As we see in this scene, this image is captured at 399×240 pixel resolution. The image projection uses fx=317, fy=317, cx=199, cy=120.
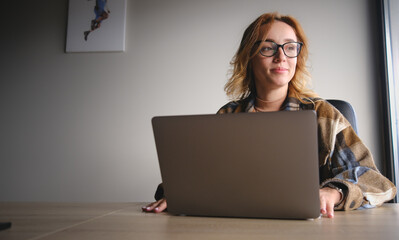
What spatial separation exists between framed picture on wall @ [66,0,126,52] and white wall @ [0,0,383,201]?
6 centimetres

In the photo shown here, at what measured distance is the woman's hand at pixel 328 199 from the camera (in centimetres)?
65

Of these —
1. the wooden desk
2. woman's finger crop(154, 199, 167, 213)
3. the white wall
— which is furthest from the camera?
the white wall

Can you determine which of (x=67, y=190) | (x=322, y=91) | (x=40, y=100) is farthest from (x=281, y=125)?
(x=40, y=100)

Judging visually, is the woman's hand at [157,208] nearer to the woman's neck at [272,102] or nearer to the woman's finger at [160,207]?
the woman's finger at [160,207]

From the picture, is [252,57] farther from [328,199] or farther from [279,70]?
[328,199]

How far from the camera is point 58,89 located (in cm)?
243

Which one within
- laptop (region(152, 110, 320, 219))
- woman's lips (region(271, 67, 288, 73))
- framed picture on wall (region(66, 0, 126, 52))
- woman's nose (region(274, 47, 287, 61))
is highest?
framed picture on wall (region(66, 0, 126, 52))

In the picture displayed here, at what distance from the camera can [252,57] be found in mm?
1184

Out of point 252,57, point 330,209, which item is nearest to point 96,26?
point 252,57

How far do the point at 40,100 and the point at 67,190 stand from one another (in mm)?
727

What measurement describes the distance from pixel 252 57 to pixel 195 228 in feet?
2.65

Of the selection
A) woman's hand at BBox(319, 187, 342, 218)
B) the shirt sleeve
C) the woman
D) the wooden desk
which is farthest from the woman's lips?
the wooden desk

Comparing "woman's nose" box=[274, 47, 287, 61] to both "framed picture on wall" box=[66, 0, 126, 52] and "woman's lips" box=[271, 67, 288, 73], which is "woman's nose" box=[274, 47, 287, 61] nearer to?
"woman's lips" box=[271, 67, 288, 73]

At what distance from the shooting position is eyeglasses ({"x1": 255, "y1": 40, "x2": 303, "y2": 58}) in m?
1.13
